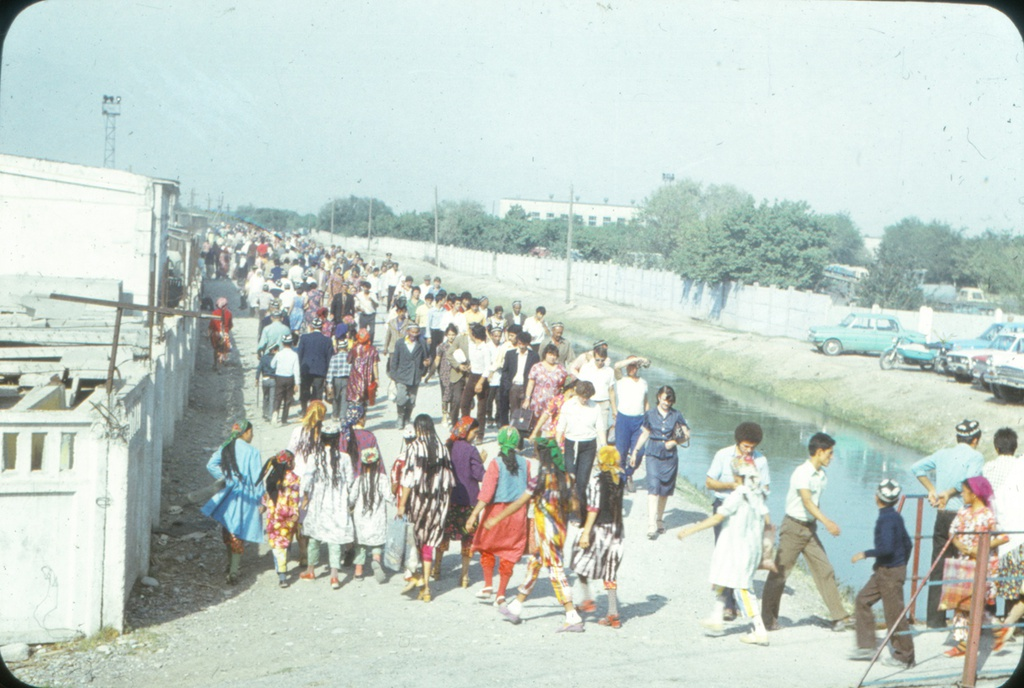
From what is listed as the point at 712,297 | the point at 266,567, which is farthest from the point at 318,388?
the point at 712,297

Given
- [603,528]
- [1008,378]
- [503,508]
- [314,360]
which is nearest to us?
[603,528]

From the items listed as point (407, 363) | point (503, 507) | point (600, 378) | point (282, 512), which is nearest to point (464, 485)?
point (503, 507)

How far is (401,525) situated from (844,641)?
3466 mm

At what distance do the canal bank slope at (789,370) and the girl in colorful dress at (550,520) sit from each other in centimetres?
1488

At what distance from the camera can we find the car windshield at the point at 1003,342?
79.2 feet

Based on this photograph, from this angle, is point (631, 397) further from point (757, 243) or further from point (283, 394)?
point (757, 243)

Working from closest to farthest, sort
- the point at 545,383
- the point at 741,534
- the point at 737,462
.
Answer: the point at 741,534 < the point at 737,462 < the point at 545,383

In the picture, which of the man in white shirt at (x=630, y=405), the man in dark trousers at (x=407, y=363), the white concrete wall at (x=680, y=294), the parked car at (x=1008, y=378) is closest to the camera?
the man in white shirt at (x=630, y=405)

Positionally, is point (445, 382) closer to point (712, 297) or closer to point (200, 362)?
point (200, 362)

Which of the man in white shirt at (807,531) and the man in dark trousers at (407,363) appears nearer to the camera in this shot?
the man in white shirt at (807,531)

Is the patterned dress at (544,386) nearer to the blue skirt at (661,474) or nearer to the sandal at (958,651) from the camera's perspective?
the blue skirt at (661,474)

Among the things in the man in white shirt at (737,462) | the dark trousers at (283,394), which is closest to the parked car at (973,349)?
the dark trousers at (283,394)

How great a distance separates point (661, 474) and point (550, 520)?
251cm

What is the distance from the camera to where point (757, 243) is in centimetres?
3878
